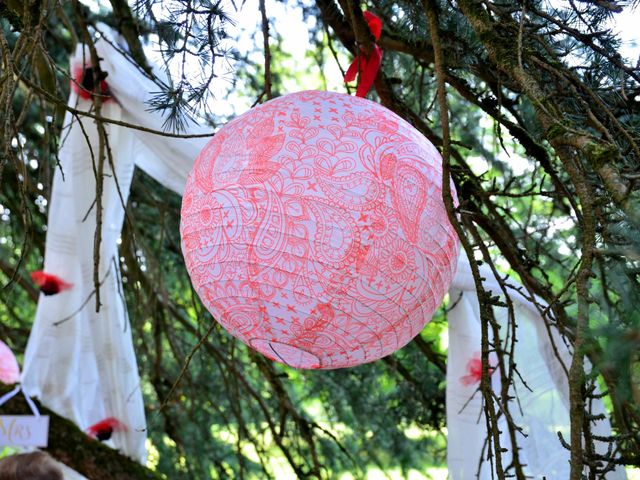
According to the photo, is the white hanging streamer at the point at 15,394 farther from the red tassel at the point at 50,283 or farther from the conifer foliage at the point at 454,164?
the conifer foliage at the point at 454,164

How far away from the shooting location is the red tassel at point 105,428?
2119 millimetres

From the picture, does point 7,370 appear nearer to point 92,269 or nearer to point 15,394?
point 15,394

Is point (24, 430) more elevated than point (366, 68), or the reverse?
point (366, 68)

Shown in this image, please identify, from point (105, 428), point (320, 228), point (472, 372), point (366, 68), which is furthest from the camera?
point (105, 428)

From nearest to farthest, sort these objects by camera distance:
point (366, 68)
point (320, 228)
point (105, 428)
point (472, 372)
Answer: point (320, 228) < point (366, 68) < point (472, 372) < point (105, 428)

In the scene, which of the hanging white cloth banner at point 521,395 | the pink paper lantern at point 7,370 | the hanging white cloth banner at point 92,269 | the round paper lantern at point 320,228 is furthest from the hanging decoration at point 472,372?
the pink paper lantern at point 7,370

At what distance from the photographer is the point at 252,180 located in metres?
1.00

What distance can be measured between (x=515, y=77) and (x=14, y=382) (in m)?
1.57

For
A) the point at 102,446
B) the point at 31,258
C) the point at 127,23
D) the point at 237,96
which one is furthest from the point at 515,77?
the point at 31,258

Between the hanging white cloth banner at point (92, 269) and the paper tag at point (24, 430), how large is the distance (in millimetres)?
81

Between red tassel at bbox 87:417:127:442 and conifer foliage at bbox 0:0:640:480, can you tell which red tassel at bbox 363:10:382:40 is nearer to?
conifer foliage at bbox 0:0:640:480

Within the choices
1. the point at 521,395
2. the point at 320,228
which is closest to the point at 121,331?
the point at 521,395

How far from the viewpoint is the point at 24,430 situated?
2033mm

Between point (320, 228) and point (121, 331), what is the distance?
48.9 inches
